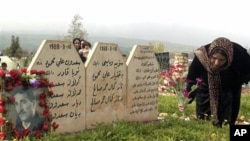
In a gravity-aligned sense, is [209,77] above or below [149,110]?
above

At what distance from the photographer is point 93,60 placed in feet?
23.5

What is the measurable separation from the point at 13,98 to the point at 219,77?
10.9 feet

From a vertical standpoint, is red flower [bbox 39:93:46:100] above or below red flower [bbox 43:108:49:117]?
above

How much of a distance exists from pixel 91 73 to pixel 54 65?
2.49ft

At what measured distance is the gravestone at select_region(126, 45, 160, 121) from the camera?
799cm

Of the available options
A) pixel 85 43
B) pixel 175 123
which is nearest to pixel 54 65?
pixel 175 123

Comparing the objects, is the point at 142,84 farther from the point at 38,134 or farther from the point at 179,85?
the point at 38,134

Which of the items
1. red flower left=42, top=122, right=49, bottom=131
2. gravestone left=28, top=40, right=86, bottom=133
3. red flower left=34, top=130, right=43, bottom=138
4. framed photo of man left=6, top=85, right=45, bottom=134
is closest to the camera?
framed photo of man left=6, top=85, right=45, bottom=134

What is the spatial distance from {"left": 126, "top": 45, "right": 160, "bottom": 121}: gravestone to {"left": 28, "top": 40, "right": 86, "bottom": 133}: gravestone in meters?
1.17

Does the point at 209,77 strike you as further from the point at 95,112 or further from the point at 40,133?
the point at 40,133

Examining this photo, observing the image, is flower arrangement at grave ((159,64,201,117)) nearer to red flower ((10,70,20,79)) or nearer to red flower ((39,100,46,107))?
red flower ((39,100,46,107))

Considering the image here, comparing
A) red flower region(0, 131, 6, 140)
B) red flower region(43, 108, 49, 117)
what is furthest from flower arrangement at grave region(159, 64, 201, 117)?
red flower region(0, 131, 6, 140)

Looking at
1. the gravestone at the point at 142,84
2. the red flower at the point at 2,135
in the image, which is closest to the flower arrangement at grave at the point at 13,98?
the red flower at the point at 2,135

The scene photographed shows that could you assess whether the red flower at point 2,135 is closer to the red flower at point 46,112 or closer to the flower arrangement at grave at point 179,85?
the red flower at point 46,112
